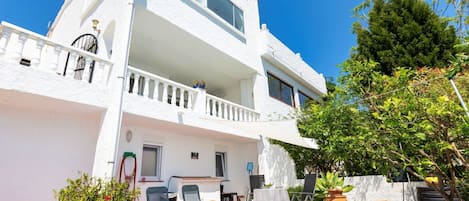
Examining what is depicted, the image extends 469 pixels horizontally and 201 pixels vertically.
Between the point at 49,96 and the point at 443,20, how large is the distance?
20963 mm

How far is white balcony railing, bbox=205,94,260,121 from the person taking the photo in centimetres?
1107

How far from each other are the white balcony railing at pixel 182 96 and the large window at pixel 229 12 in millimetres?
4701

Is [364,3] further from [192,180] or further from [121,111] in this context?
[121,111]

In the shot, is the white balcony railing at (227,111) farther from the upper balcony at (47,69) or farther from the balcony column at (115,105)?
the balcony column at (115,105)

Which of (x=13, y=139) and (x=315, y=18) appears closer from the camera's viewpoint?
(x=13, y=139)

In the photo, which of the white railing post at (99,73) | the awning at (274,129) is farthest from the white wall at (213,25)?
the awning at (274,129)

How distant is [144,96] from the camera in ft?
27.5

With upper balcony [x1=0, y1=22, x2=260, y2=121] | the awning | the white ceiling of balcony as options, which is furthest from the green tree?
upper balcony [x1=0, y1=22, x2=260, y2=121]

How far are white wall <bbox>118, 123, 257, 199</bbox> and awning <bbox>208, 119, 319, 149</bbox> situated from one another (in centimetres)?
271

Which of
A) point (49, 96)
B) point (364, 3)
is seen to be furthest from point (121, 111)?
point (364, 3)

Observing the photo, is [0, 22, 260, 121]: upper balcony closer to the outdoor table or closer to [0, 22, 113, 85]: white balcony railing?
[0, 22, 113, 85]: white balcony railing

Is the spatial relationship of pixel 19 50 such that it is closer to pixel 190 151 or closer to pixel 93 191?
pixel 93 191

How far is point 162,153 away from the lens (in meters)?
10.3

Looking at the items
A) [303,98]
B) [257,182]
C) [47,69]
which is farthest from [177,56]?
[303,98]
